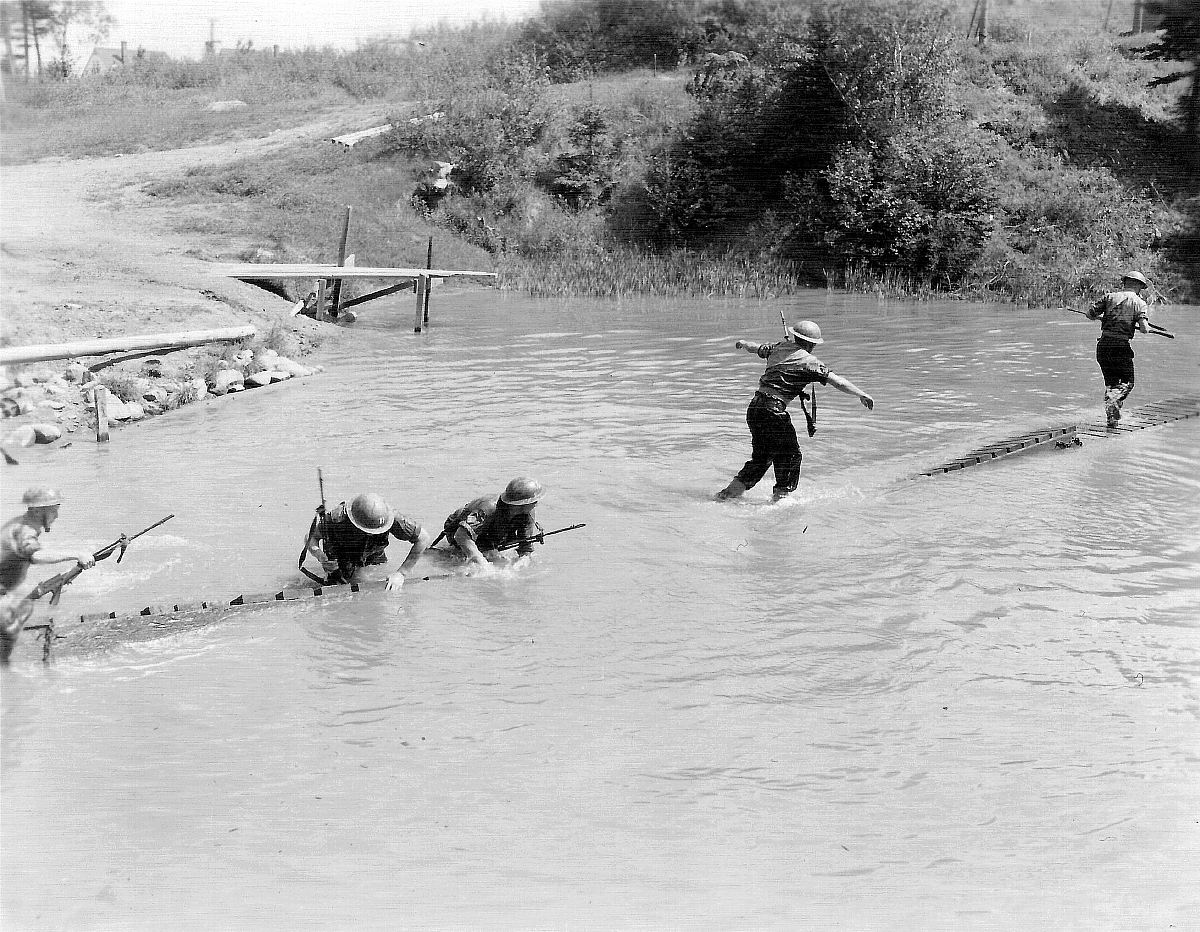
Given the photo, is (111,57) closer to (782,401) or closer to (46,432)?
(46,432)

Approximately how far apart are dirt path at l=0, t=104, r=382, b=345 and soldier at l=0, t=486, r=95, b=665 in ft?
27.9

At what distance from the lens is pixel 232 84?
45250 millimetres

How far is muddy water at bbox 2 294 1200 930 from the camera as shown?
5211 millimetres

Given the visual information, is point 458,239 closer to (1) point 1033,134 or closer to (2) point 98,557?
(1) point 1033,134

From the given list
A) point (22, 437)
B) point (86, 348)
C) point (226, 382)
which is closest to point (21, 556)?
point (86, 348)

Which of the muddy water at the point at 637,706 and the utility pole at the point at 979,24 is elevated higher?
the utility pole at the point at 979,24

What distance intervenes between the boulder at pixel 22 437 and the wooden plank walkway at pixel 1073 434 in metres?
9.60

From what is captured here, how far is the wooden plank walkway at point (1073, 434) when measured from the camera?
12.5 metres

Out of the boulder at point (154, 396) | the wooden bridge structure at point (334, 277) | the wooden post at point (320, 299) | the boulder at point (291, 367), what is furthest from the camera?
the wooden post at point (320, 299)

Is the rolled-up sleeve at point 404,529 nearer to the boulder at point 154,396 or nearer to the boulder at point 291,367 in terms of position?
the boulder at point 154,396

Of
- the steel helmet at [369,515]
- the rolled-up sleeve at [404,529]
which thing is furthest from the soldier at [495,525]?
the steel helmet at [369,515]

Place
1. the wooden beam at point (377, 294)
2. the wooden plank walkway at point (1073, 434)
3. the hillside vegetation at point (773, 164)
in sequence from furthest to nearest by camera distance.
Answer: the hillside vegetation at point (773, 164)
the wooden beam at point (377, 294)
the wooden plank walkway at point (1073, 434)

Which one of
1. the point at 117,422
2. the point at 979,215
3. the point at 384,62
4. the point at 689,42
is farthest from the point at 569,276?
the point at 384,62

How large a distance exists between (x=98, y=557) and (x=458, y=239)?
25.9m
